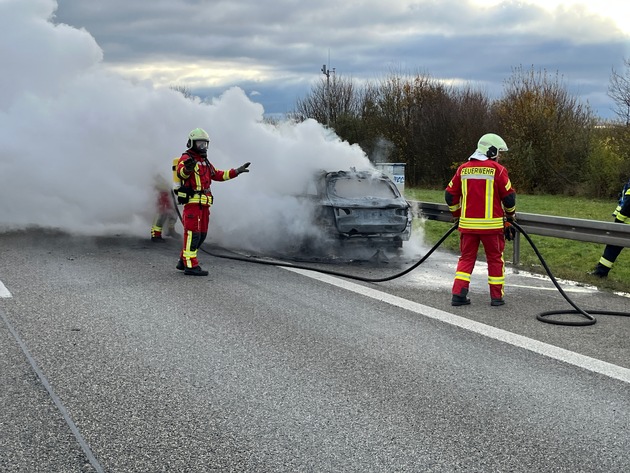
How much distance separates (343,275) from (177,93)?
484cm

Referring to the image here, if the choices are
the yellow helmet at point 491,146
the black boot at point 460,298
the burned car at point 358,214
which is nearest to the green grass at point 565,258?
the burned car at point 358,214

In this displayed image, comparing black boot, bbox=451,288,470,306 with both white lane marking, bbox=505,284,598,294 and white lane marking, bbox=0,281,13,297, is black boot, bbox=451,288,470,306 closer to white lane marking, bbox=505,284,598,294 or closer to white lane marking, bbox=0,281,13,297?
white lane marking, bbox=505,284,598,294

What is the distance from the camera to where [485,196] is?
7.91 meters

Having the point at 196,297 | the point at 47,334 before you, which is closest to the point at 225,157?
the point at 196,297

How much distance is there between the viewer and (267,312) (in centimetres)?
733

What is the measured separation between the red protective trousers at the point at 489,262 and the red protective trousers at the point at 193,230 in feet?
11.3

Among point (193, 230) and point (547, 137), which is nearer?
point (193, 230)

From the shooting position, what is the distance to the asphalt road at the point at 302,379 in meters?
3.94

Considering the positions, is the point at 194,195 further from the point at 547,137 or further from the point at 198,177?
the point at 547,137

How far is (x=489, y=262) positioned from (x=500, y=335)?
154 centimetres

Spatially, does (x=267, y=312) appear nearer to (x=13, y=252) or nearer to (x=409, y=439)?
(x=409, y=439)

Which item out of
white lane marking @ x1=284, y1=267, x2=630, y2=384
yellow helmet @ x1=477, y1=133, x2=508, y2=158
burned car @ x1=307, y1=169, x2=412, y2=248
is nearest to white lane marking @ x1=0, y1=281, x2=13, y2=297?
white lane marking @ x1=284, y1=267, x2=630, y2=384

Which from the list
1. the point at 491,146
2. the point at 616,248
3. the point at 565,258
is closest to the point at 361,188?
the point at 491,146

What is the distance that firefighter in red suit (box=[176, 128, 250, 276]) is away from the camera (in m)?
9.38
